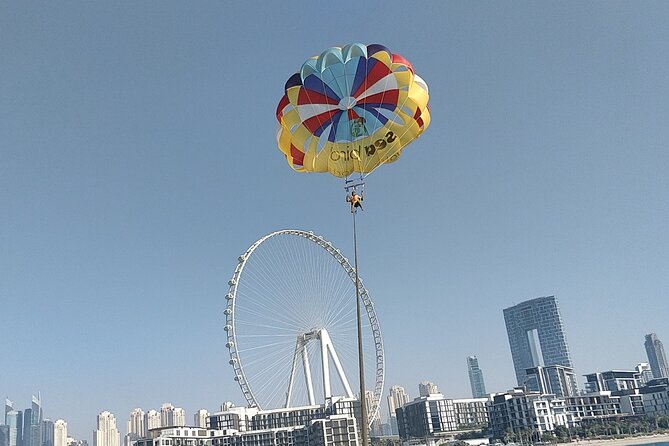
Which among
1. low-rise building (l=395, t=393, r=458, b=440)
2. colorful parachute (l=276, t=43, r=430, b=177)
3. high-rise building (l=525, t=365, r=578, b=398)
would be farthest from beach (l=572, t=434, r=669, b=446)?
colorful parachute (l=276, t=43, r=430, b=177)

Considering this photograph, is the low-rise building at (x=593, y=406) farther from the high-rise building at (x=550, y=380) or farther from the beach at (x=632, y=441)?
the high-rise building at (x=550, y=380)

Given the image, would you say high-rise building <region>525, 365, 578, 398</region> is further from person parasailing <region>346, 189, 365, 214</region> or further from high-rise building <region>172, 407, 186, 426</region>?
person parasailing <region>346, 189, 365, 214</region>

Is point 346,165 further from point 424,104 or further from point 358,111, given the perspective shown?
point 424,104

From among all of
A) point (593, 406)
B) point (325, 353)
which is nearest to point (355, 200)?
point (325, 353)

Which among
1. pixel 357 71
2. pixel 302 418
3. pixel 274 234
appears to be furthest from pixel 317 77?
pixel 302 418

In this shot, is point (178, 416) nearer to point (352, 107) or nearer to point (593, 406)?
point (593, 406)

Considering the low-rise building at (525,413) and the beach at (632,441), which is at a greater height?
the low-rise building at (525,413)

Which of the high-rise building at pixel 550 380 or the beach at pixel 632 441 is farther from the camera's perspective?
the high-rise building at pixel 550 380

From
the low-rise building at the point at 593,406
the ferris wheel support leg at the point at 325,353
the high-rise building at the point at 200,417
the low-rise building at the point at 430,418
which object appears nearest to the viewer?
the ferris wheel support leg at the point at 325,353

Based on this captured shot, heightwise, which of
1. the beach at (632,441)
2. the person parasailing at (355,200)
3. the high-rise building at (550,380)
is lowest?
the beach at (632,441)

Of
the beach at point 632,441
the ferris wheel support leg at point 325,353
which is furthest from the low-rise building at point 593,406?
the ferris wheel support leg at point 325,353
